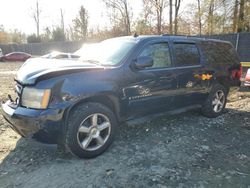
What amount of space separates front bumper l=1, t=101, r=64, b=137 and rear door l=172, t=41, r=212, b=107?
236 centimetres

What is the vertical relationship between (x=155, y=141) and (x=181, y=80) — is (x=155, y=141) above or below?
below

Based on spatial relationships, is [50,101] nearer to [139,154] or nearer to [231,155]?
[139,154]

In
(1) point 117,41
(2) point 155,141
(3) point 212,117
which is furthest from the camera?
(3) point 212,117

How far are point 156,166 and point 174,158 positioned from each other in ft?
1.25

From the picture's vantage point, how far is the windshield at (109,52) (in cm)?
391

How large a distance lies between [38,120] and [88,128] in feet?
2.34

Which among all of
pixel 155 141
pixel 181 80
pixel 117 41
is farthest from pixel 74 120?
pixel 181 80

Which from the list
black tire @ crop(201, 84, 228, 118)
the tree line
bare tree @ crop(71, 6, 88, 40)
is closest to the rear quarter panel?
black tire @ crop(201, 84, 228, 118)

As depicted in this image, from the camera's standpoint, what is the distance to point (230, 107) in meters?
6.39

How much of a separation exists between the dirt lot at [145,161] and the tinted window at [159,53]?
127cm

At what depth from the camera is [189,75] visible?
15.5 feet

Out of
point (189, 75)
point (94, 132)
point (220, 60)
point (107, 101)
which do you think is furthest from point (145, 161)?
point (220, 60)

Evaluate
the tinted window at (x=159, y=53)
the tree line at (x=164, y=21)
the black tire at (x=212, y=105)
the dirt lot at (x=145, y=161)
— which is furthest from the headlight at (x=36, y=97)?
the tree line at (x=164, y=21)

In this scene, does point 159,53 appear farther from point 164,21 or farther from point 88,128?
point 164,21
